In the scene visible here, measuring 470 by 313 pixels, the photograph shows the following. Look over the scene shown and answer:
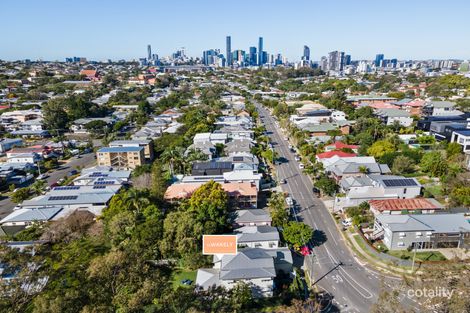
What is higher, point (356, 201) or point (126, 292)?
point (126, 292)

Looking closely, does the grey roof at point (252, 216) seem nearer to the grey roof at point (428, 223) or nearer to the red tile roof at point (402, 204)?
the grey roof at point (428, 223)

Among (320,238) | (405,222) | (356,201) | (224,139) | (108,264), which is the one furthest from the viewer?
(224,139)

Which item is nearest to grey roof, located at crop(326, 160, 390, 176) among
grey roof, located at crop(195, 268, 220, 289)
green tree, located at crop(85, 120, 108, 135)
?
grey roof, located at crop(195, 268, 220, 289)

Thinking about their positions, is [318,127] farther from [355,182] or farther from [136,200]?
[136,200]

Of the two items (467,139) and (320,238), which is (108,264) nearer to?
(320,238)

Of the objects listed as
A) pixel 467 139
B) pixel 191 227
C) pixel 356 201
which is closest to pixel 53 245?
pixel 191 227

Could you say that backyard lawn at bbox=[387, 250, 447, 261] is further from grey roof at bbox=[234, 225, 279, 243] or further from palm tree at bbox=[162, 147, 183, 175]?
palm tree at bbox=[162, 147, 183, 175]

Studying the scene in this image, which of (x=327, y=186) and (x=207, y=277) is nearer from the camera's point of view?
(x=207, y=277)

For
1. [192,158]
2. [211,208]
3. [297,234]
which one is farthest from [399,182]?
[192,158]
